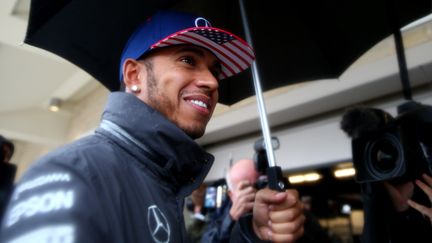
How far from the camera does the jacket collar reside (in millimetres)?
656

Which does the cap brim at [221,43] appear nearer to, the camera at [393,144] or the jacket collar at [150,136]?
the jacket collar at [150,136]

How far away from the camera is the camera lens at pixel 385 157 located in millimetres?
921

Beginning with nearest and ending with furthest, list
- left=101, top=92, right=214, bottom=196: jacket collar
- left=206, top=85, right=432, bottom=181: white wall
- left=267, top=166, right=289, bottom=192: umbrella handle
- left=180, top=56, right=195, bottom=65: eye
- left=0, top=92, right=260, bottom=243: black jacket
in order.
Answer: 1. left=0, top=92, right=260, bottom=243: black jacket
2. left=101, top=92, right=214, bottom=196: jacket collar
3. left=267, top=166, right=289, bottom=192: umbrella handle
4. left=180, top=56, right=195, bottom=65: eye
5. left=206, top=85, right=432, bottom=181: white wall

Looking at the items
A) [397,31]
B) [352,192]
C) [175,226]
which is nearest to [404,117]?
[397,31]

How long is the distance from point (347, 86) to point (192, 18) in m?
1.26

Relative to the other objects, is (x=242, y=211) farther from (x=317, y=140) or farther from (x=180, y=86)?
(x=317, y=140)

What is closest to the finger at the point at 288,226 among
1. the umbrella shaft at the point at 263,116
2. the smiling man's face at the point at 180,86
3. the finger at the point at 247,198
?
the umbrella shaft at the point at 263,116

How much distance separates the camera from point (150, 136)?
0.66 metres

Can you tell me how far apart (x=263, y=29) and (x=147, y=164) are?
2.24ft

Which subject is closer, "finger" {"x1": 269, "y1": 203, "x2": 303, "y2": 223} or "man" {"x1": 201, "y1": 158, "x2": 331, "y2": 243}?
"finger" {"x1": 269, "y1": 203, "x2": 303, "y2": 223}

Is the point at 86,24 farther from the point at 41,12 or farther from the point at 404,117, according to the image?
the point at 404,117

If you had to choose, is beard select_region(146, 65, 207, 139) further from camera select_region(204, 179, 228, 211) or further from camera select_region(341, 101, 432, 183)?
camera select_region(204, 179, 228, 211)

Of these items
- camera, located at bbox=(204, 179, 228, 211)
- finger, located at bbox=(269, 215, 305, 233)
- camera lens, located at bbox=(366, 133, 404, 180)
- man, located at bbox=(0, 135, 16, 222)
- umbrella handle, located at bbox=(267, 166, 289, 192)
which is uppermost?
man, located at bbox=(0, 135, 16, 222)

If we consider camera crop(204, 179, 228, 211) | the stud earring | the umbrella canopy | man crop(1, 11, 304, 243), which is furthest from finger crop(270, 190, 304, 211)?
camera crop(204, 179, 228, 211)
